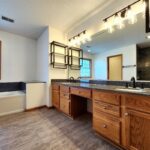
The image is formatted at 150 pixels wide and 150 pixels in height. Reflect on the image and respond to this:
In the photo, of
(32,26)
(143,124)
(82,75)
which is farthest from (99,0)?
(143,124)

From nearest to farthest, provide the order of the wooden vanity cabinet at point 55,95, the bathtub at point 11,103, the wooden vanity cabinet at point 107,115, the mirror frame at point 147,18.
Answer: the wooden vanity cabinet at point 107,115
the mirror frame at point 147,18
the bathtub at point 11,103
the wooden vanity cabinet at point 55,95

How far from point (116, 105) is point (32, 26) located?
10.5ft

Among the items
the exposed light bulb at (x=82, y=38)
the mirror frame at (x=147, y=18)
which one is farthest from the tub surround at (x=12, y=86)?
the mirror frame at (x=147, y=18)

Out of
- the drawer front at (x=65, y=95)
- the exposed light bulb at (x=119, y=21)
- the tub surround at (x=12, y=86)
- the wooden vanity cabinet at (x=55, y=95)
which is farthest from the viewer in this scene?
the tub surround at (x=12, y=86)

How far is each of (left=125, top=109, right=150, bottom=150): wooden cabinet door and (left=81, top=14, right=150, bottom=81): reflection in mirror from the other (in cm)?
82

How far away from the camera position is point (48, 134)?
196 cm

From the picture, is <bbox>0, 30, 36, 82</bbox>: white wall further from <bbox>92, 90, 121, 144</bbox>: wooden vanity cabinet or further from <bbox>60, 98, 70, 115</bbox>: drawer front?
<bbox>92, 90, 121, 144</bbox>: wooden vanity cabinet

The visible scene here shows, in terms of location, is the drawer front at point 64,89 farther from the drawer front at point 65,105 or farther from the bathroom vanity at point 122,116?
the bathroom vanity at point 122,116

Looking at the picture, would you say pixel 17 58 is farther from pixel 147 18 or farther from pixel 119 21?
pixel 147 18

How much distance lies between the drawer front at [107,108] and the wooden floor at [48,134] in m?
0.49

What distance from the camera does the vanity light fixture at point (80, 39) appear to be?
303 centimetres

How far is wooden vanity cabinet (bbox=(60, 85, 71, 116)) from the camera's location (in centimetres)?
264

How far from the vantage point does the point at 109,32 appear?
2441 mm

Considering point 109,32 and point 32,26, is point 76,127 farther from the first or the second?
point 32,26
